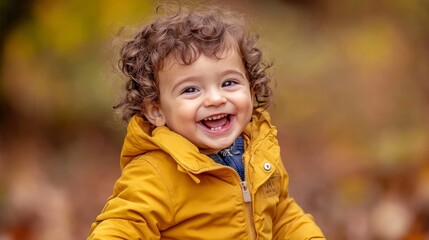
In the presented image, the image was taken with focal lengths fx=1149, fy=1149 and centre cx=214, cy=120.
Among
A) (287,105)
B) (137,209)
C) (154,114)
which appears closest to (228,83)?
(154,114)

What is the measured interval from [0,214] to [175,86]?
212 centimetres

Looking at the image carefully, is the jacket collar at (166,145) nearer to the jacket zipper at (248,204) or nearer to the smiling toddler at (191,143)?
the smiling toddler at (191,143)

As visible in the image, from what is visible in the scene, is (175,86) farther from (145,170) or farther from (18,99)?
(18,99)

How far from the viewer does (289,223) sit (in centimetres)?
346

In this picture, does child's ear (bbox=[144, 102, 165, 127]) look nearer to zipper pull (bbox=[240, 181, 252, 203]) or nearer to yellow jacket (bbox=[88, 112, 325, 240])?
yellow jacket (bbox=[88, 112, 325, 240])

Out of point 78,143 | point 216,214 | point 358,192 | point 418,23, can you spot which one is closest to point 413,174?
point 358,192

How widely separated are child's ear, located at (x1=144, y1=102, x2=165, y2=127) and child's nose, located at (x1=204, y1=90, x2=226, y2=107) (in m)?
0.18

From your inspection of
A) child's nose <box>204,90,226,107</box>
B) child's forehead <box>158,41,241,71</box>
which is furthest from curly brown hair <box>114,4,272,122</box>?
child's nose <box>204,90,226,107</box>

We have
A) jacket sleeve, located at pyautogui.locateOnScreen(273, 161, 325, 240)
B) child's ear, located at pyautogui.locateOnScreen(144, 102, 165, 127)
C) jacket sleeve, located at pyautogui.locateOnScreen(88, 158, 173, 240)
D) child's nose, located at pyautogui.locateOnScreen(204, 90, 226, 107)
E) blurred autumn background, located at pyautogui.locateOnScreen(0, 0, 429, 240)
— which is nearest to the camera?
jacket sleeve, located at pyautogui.locateOnScreen(88, 158, 173, 240)

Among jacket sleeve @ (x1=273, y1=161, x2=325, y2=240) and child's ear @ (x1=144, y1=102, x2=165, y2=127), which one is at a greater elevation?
child's ear @ (x1=144, y1=102, x2=165, y2=127)

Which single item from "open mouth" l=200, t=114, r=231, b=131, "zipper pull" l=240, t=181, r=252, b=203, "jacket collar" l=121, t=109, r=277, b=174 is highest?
"open mouth" l=200, t=114, r=231, b=131

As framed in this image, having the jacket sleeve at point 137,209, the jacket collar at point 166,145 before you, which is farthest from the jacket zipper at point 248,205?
the jacket sleeve at point 137,209

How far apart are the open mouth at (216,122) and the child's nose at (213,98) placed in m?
0.05

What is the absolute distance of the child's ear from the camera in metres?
3.27
